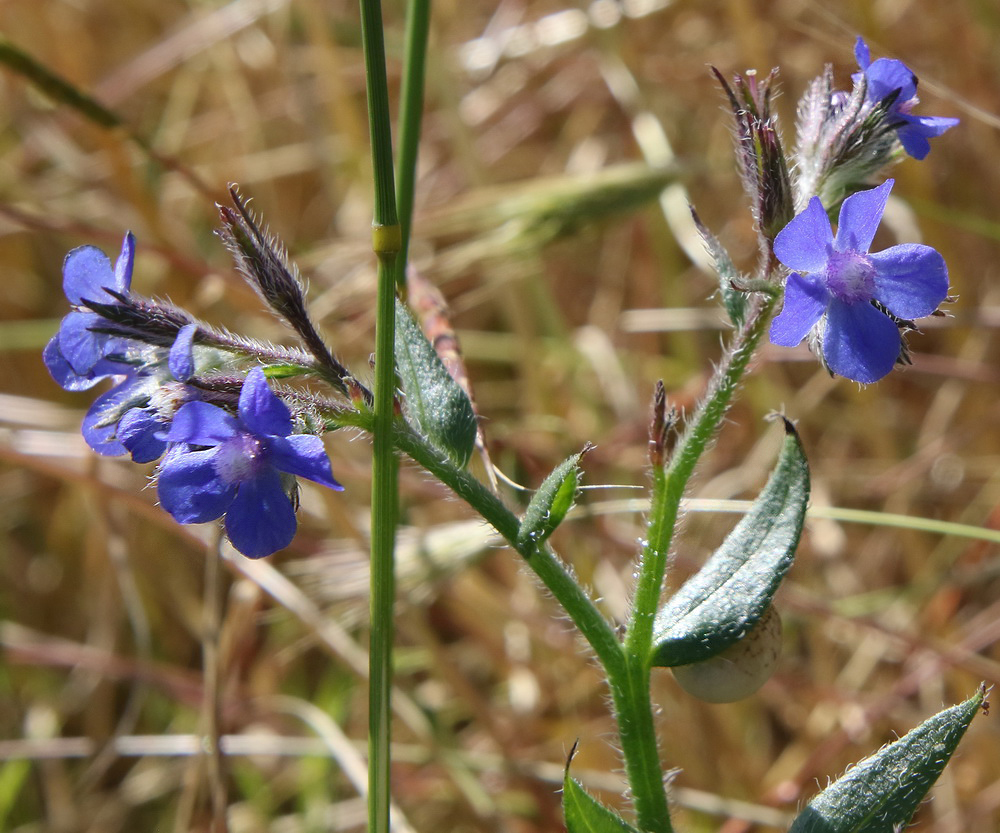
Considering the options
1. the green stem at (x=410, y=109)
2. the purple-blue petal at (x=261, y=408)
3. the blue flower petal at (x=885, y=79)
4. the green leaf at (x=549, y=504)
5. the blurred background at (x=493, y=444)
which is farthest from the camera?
the blurred background at (x=493, y=444)

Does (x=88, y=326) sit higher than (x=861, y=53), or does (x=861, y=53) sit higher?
(x=861, y=53)

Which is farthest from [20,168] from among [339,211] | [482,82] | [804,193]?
[804,193]

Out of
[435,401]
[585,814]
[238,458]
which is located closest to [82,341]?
[238,458]

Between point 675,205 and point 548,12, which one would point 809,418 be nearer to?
point 675,205

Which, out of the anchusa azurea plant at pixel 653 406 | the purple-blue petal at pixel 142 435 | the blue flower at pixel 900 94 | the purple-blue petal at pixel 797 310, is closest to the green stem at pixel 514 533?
the anchusa azurea plant at pixel 653 406

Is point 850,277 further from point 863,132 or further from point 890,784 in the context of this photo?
point 890,784

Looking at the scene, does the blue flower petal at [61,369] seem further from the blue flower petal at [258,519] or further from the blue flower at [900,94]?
the blue flower at [900,94]

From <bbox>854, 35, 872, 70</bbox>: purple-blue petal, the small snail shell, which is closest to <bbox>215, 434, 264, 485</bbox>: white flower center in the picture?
the small snail shell

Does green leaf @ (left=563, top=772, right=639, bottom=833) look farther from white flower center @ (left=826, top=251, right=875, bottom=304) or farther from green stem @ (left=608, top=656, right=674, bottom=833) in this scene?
white flower center @ (left=826, top=251, right=875, bottom=304)

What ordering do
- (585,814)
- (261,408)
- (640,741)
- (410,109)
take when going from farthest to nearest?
(410,109)
(640,741)
(585,814)
(261,408)
